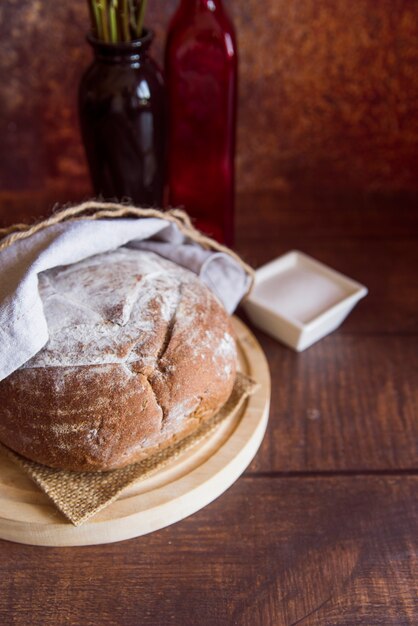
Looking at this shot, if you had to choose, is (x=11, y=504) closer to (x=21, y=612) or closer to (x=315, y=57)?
(x=21, y=612)

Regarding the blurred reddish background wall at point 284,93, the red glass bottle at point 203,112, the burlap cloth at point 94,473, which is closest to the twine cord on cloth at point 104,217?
the burlap cloth at point 94,473

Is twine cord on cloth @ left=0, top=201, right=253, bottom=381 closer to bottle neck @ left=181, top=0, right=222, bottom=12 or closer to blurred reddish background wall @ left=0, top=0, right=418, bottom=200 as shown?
bottle neck @ left=181, top=0, right=222, bottom=12

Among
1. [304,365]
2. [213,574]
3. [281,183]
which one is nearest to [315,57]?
[281,183]

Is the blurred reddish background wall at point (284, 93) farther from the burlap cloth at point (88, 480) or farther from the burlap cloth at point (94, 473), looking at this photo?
the burlap cloth at point (88, 480)

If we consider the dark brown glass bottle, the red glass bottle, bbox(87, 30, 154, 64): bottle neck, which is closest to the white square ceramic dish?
the red glass bottle

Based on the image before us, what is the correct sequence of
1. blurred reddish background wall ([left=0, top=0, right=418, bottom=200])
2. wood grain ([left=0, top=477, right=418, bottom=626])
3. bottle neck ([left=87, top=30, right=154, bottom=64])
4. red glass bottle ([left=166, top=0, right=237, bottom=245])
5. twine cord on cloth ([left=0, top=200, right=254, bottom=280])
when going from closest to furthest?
wood grain ([left=0, top=477, right=418, bottom=626]) → twine cord on cloth ([left=0, top=200, right=254, bottom=280]) → bottle neck ([left=87, top=30, right=154, bottom=64]) → red glass bottle ([left=166, top=0, right=237, bottom=245]) → blurred reddish background wall ([left=0, top=0, right=418, bottom=200])

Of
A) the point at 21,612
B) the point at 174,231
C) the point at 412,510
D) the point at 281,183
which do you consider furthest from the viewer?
the point at 281,183
